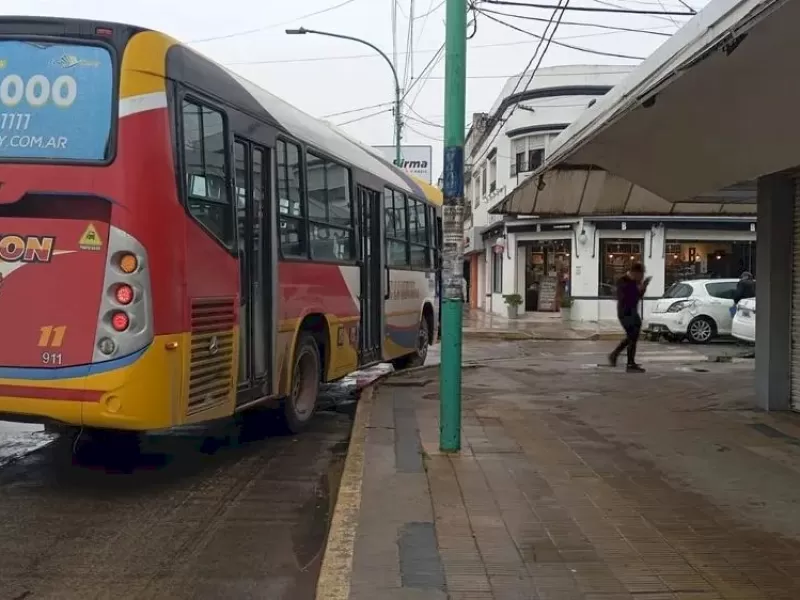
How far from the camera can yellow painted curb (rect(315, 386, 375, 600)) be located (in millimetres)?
4301

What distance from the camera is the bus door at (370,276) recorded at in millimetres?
10828

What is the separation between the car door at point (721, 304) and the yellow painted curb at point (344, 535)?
1486 cm

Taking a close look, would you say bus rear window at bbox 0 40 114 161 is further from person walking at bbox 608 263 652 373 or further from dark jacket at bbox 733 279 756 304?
dark jacket at bbox 733 279 756 304

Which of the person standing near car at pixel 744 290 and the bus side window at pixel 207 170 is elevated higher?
the bus side window at pixel 207 170

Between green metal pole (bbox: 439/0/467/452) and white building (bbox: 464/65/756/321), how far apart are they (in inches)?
724

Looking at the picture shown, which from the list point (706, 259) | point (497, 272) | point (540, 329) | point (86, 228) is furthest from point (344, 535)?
point (497, 272)

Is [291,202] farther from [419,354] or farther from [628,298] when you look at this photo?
[628,298]

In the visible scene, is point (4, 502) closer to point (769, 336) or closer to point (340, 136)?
point (340, 136)

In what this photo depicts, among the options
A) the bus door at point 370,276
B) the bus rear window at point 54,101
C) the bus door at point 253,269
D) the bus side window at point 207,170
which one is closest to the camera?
the bus rear window at point 54,101

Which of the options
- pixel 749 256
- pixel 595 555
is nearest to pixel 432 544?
pixel 595 555

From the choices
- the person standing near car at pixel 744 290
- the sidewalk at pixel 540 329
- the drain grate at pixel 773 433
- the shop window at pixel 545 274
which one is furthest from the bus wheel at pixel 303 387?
the shop window at pixel 545 274

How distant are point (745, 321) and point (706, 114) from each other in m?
10.1

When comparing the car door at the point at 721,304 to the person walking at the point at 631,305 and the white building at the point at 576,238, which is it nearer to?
the white building at the point at 576,238

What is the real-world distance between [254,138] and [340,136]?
10.7ft
